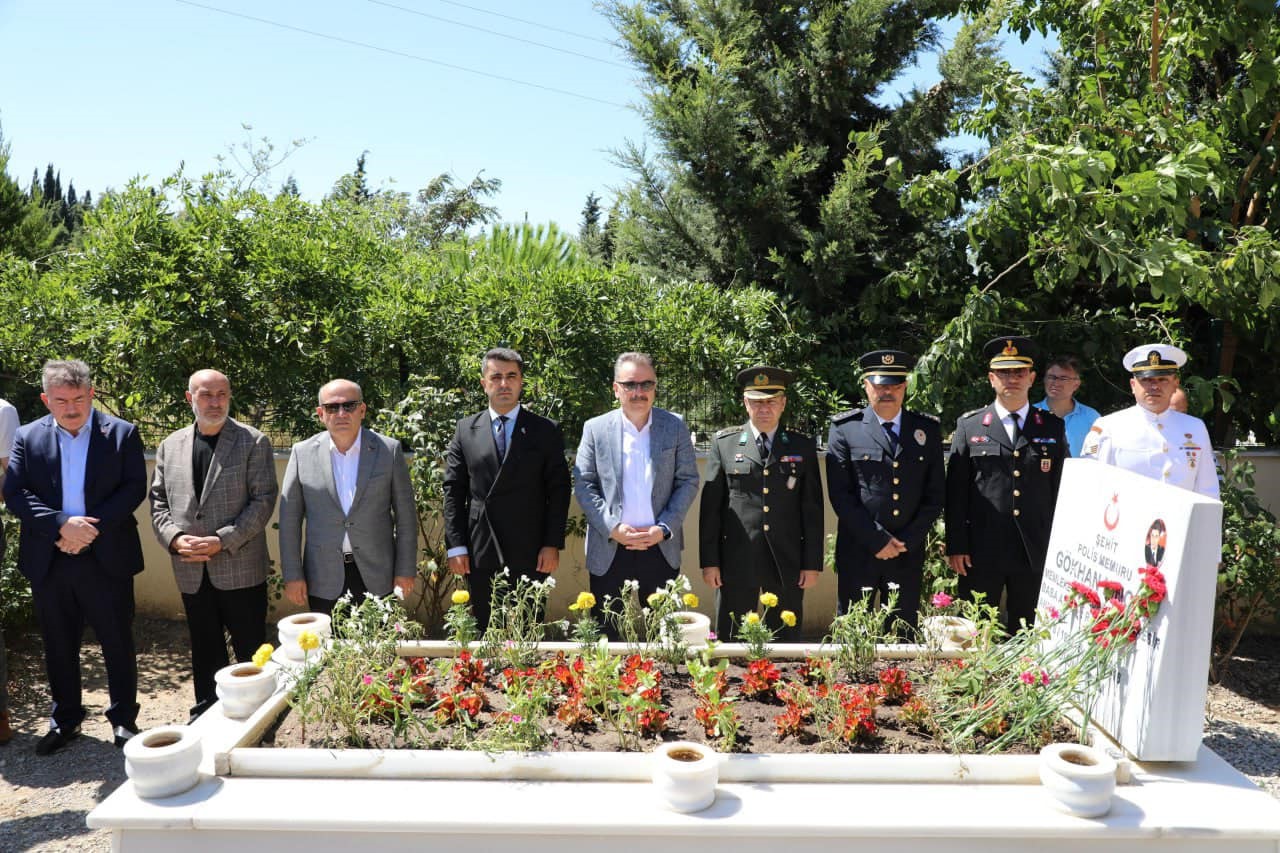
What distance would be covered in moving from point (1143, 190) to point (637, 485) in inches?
109

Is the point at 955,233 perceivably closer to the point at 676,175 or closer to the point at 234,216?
the point at 676,175

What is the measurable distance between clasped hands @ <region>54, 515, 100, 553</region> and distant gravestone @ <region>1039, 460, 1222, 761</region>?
4205 mm

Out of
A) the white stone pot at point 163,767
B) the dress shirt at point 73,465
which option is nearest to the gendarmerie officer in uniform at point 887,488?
the white stone pot at point 163,767

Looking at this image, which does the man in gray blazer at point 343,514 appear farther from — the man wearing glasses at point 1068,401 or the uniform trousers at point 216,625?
the man wearing glasses at point 1068,401

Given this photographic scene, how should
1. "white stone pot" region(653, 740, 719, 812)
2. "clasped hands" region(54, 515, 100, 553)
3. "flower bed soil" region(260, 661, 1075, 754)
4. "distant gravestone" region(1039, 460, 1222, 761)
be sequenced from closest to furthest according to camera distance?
"white stone pot" region(653, 740, 719, 812) < "distant gravestone" region(1039, 460, 1222, 761) < "flower bed soil" region(260, 661, 1075, 754) < "clasped hands" region(54, 515, 100, 553)

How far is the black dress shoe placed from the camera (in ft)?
14.1

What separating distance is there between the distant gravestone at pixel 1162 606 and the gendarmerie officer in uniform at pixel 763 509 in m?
1.67

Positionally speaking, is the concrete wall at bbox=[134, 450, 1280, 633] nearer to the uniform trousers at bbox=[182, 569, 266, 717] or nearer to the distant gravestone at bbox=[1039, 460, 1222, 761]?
the uniform trousers at bbox=[182, 569, 266, 717]

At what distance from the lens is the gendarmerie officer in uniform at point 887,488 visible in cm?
443

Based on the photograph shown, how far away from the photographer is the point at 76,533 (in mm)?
4141

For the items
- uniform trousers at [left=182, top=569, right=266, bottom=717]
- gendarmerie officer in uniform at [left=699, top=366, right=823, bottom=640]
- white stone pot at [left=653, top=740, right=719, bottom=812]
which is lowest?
uniform trousers at [left=182, top=569, right=266, bottom=717]

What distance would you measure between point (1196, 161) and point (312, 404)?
210 inches

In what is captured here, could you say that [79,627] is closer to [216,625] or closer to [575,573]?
[216,625]

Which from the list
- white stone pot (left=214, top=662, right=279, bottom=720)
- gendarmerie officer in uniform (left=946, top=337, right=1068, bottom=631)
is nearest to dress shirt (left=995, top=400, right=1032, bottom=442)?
gendarmerie officer in uniform (left=946, top=337, right=1068, bottom=631)
